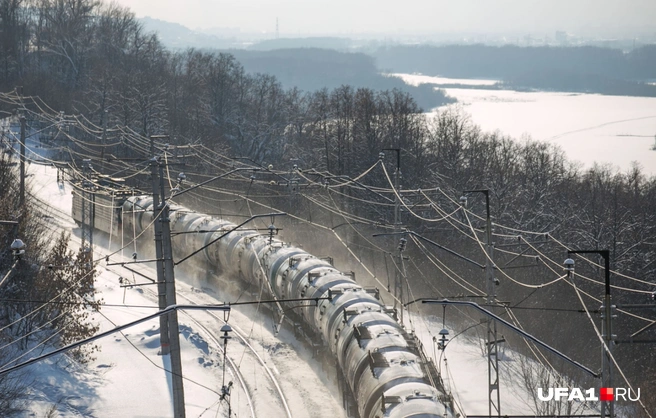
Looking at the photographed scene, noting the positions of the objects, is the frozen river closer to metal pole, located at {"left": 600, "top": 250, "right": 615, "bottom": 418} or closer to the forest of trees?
the forest of trees

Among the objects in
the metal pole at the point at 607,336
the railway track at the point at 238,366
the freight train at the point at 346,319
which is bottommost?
the railway track at the point at 238,366

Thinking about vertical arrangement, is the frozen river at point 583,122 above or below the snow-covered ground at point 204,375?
above

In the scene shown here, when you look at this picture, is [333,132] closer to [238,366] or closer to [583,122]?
[238,366]

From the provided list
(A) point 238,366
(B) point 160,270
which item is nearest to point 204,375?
(A) point 238,366

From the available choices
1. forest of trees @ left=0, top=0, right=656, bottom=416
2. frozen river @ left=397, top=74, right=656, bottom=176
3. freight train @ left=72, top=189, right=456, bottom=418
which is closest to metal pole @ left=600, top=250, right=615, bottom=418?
freight train @ left=72, top=189, right=456, bottom=418

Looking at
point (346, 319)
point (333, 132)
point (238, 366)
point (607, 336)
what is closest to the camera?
point (607, 336)

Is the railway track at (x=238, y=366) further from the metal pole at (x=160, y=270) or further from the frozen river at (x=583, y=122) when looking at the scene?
the frozen river at (x=583, y=122)

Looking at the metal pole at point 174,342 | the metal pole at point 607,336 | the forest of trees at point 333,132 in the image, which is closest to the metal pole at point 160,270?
the metal pole at point 174,342
